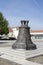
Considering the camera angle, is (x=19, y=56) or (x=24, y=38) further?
(x=24, y=38)

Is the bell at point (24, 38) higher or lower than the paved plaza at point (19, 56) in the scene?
higher

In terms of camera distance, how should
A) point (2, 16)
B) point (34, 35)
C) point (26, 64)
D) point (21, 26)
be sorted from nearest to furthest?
point (26, 64)
point (21, 26)
point (2, 16)
point (34, 35)

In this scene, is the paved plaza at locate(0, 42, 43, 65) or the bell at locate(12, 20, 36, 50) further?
the bell at locate(12, 20, 36, 50)

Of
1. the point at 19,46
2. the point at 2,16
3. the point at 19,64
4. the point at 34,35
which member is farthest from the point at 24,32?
the point at 34,35

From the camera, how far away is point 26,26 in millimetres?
16250

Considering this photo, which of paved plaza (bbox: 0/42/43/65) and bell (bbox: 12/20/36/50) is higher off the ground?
bell (bbox: 12/20/36/50)

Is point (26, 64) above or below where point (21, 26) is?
below

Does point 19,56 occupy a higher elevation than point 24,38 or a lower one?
lower

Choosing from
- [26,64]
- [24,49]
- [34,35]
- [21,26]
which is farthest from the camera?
[34,35]

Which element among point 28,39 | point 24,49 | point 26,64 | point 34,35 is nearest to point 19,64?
point 26,64

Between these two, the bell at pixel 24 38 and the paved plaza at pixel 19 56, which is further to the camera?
the bell at pixel 24 38

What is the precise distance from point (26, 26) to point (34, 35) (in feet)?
142

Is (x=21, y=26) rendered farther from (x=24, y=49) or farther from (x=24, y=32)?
(x=24, y=49)

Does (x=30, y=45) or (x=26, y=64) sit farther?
(x=30, y=45)
